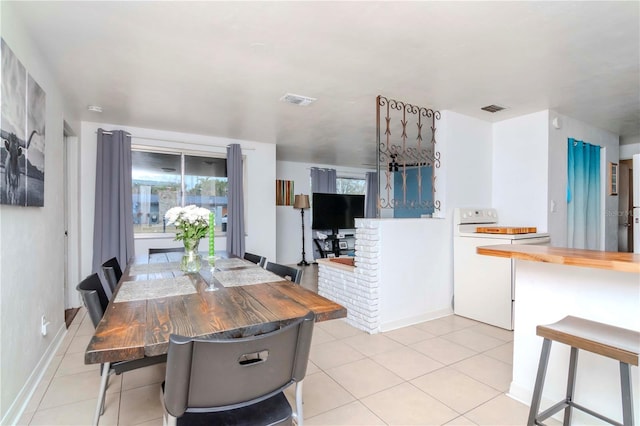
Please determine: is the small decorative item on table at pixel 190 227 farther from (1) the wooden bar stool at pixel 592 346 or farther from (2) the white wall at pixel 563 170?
(2) the white wall at pixel 563 170

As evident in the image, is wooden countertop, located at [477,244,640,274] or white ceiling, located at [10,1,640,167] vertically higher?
white ceiling, located at [10,1,640,167]

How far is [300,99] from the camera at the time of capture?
3229 mm

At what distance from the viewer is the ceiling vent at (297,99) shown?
3.15m

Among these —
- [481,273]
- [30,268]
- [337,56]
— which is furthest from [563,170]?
[30,268]

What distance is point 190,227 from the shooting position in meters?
2.24

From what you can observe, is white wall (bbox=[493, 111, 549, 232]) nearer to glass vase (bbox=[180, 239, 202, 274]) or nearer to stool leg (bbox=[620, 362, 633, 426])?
stool leg (bbox=[620, 362, 633, 426])

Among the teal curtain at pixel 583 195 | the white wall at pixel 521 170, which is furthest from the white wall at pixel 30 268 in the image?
the teal curtain at pixel 583 195

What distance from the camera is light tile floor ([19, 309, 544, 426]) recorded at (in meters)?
1.81

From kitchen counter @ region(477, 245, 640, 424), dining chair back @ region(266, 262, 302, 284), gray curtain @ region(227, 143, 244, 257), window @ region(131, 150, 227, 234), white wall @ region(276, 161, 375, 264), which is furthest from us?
white wall @ region(276, 161, 375, 264)

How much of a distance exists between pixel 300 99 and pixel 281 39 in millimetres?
1103

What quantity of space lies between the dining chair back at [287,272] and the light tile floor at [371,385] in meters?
0.73

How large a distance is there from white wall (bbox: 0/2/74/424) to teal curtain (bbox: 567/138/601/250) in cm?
519

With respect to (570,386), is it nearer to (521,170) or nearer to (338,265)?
(338,265)

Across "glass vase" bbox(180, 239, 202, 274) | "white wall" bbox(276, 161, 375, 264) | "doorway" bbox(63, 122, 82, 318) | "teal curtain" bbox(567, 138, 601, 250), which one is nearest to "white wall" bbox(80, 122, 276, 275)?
"doorway" bbox(63, 122, 82, 318)
